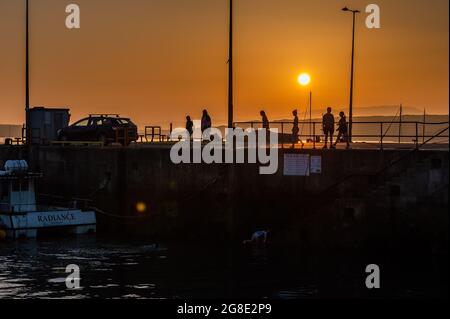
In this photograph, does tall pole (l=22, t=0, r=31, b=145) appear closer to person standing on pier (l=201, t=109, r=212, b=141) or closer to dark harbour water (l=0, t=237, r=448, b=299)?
person standing on pier (l=201, t=109, r=212, b=141)

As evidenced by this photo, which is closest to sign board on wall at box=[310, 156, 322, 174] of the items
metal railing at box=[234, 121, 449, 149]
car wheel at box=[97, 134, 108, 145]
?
metal railing at box=[234, 121, 449, 149]

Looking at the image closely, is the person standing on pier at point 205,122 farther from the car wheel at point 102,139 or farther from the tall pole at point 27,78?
the tall pole at point 27,78

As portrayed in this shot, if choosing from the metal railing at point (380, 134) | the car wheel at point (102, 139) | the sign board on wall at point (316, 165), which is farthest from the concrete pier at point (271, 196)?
the car wheel at point (102, 139)

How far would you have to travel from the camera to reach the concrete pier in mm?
38656

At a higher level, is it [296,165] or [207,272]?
[296,165]

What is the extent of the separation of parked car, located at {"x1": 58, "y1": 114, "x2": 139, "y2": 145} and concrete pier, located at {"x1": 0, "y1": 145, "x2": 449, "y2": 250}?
3679 millimetres

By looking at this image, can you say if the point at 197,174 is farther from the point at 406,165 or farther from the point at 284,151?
the point at 406,165

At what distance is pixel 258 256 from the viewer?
39125 mm

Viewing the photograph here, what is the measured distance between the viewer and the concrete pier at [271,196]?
38.7 m

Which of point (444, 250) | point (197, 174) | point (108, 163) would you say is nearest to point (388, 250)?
point (444, 250)

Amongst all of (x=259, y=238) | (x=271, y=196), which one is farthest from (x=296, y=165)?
(x=259, y=238)

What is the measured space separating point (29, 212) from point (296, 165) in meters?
12.8

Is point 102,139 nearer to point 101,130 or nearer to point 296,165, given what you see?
point 101,130

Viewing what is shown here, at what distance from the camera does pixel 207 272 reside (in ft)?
117
